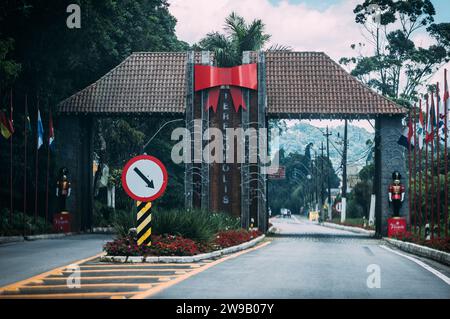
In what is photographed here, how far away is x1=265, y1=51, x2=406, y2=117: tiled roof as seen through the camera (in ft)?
137

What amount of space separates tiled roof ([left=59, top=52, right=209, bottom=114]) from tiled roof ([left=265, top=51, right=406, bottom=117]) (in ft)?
14.5

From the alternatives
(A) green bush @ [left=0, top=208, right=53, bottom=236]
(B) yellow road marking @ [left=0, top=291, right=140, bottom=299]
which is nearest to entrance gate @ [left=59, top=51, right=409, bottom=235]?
(A) green bush @ [left=0, top=208, right=53, bottom=236]

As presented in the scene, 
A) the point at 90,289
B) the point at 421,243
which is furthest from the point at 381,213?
the point at 90,289

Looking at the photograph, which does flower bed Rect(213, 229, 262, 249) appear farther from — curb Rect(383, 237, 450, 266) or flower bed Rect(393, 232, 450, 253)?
flower bed Rect(393, 232, 450, 253)

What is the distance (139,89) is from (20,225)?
36.4ft

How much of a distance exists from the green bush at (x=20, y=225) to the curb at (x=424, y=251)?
15006mm

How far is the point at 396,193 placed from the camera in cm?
4066

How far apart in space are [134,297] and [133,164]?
704 cm

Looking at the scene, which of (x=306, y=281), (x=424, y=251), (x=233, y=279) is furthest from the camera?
(x=424, y=251)

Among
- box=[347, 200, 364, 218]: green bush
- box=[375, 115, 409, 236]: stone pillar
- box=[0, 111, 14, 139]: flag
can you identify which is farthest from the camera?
box=[347, 200, 364, 218]: green bush

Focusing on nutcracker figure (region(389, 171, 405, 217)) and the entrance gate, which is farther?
the entrance gate

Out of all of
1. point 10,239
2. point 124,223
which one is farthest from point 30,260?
point 10,239

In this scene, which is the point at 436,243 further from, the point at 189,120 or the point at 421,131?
the point at 189,120

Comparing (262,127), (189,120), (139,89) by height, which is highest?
(139,89)
